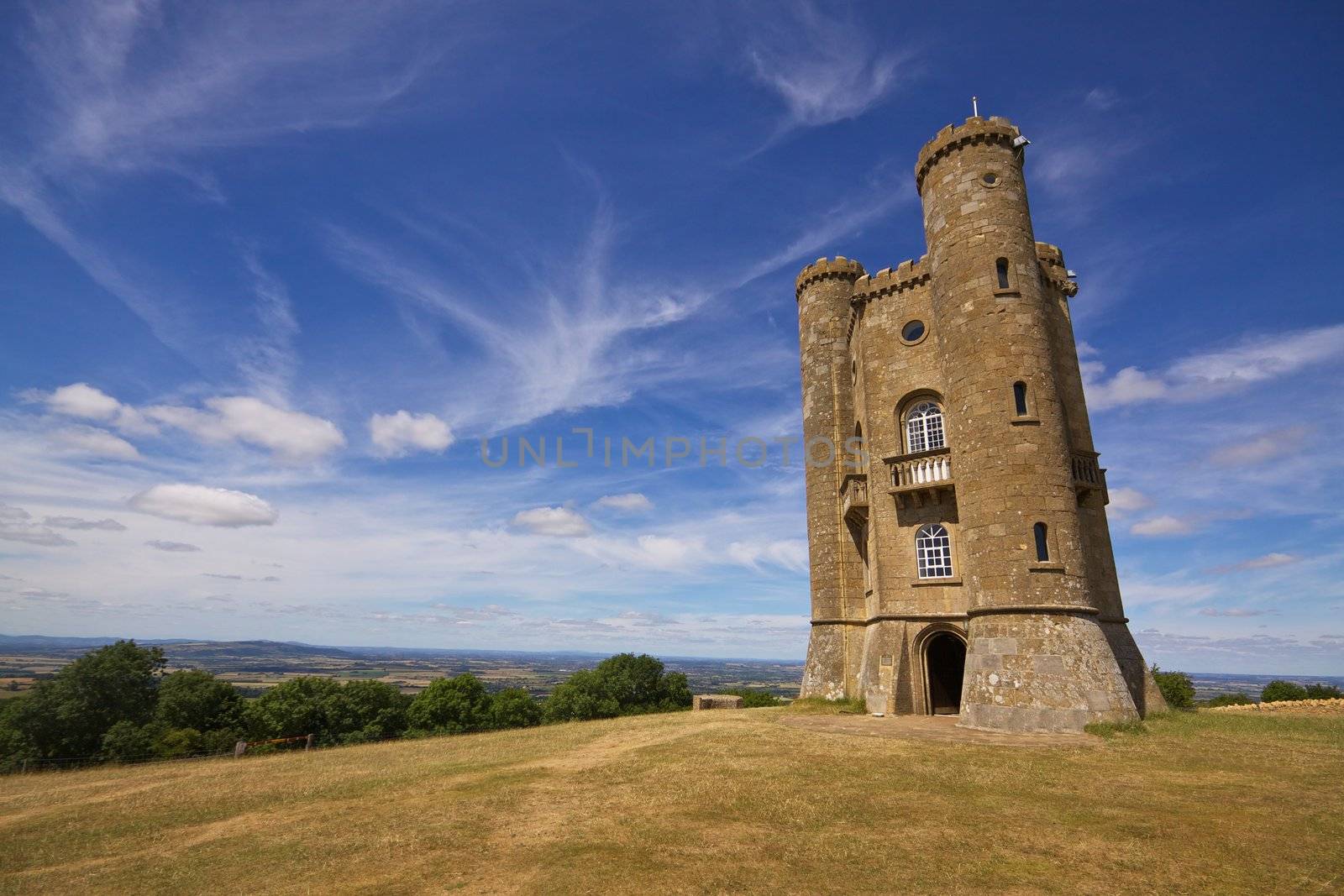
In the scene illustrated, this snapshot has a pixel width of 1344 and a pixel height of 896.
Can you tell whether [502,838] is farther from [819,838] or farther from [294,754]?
[294,754]

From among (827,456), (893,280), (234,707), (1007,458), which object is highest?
(893,280)

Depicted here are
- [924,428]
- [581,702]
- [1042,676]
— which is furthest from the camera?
[581,702]

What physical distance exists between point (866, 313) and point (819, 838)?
23682 millimetres

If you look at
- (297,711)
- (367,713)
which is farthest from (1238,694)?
(297,711)

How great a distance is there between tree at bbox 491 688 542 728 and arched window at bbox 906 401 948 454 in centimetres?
4812

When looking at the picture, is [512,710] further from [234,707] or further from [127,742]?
[127,742]

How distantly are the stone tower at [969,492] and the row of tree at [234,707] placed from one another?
1810 centimetres

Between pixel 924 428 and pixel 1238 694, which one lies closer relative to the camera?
pixel 924 428

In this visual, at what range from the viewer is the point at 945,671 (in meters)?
27.8

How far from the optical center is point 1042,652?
62.1 ft

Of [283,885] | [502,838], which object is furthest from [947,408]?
[283,885]

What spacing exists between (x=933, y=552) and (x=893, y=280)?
38.1 feet

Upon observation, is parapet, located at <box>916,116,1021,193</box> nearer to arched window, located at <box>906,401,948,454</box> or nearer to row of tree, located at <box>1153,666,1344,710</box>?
arched window, located at <box>906,401,948,454</box>

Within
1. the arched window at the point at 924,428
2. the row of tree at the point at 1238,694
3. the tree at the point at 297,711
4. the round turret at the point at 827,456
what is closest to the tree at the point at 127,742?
the tree at the point at 297,711
